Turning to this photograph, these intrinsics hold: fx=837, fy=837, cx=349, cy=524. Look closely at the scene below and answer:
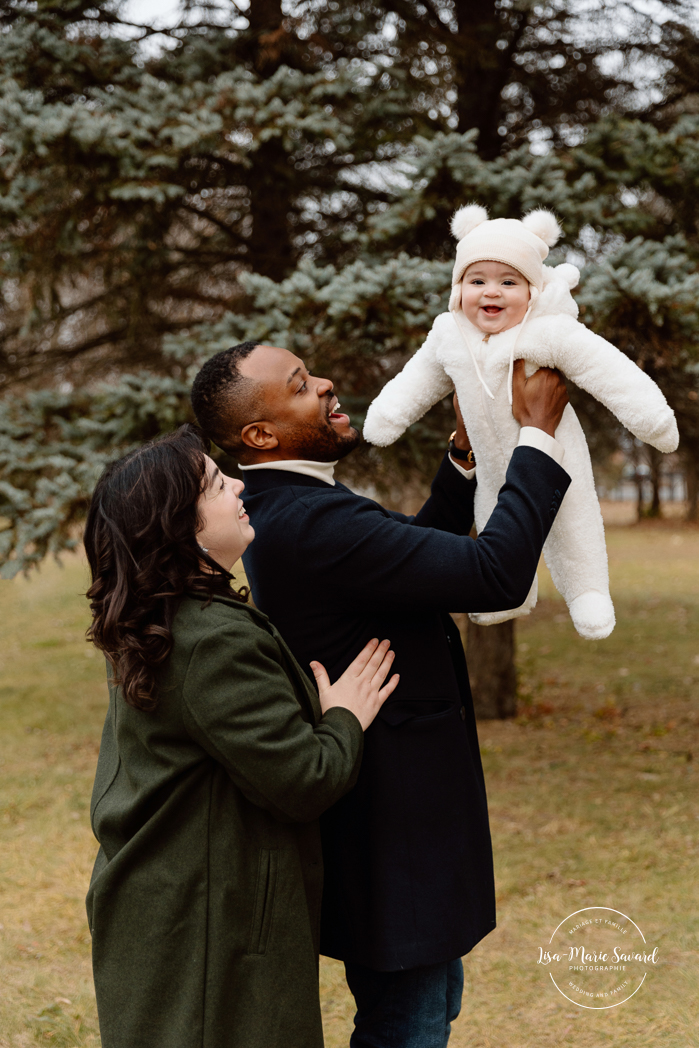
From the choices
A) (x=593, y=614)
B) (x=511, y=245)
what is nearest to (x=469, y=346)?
(x=511, y=245)

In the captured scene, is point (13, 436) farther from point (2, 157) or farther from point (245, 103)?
point (245, 103)

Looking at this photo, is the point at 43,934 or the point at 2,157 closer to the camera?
the point at 43,934

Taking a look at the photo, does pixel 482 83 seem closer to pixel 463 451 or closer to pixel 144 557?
pixel 463 451

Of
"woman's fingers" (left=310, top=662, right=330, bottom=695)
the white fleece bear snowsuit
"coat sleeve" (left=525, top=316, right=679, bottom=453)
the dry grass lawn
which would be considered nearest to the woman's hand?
"woman's fingers" (left=310, top=662, right=330, bottom=695)

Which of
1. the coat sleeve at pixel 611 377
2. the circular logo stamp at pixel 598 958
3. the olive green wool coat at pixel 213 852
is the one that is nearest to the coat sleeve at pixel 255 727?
the olive green wool coat at pixel 213 852

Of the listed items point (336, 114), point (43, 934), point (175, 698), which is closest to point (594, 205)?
point (336, 114)

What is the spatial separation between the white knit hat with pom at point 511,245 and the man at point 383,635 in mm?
256

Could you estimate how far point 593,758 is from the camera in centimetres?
612

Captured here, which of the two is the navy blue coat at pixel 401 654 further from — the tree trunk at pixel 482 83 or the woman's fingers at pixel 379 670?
the tree trunk at pixel 482 83

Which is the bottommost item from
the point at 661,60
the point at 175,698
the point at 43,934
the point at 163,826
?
the point at 43,934

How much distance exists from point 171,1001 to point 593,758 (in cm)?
504

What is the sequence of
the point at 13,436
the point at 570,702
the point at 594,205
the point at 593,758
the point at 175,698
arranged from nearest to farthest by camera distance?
the point at 175,698
the point at 594,205
the point at 13,436
the point at 593,758
the point at 570,702

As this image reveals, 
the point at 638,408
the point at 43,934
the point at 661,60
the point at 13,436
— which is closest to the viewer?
the point at 638,408

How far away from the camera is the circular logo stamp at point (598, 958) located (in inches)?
134
